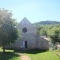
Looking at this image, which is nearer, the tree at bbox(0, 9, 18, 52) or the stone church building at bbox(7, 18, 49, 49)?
A: the tree at bbox(0, 9, 18, 52)

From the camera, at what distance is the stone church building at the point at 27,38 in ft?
170

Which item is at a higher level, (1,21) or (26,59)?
(1,21)

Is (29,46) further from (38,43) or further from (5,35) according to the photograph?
(5,35)

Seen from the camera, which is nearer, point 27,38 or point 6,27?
point 6,27

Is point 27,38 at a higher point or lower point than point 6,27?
lower

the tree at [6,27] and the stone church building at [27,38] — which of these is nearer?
the tree at [6,27]

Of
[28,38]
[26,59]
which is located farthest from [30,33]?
A: [26,59]

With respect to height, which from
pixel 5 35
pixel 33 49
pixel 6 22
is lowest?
pixel 33 49

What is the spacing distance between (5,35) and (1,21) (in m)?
2.73

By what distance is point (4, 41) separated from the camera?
128 ft

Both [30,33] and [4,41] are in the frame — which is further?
[30,33]

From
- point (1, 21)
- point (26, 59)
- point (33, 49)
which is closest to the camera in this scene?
point (26, 59)

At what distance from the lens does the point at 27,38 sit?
52375 mm

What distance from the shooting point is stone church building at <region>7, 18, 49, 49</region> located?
5184 cm
